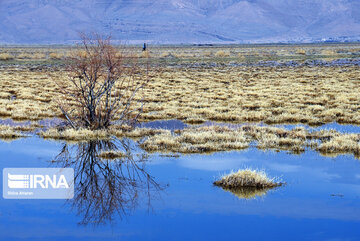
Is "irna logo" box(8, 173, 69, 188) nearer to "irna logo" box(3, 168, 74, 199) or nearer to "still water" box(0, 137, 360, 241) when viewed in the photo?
"irna logo" box(3, 168, 74, 199)

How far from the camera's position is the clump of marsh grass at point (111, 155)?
39.6 feet

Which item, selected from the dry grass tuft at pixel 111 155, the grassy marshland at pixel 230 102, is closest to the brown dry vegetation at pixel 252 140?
the dry grass tuft at pixel 111 155

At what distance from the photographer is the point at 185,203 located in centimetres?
898

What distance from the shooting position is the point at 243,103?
74.1ft

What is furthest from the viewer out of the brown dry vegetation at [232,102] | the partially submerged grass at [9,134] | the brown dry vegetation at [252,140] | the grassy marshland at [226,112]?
the brown dry vegetation at [232,102]

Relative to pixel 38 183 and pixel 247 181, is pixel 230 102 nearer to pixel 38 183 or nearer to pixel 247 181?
pixel 247 181

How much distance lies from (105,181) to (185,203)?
1.82 meters

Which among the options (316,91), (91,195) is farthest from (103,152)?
(316,91)

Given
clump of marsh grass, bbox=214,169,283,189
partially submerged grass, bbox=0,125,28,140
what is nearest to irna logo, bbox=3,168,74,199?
clump of marsh grass, bbox=214,169,283,189

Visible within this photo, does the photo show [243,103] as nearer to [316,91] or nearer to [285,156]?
[316,91]

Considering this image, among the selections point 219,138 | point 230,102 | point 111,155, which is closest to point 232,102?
point 230,102

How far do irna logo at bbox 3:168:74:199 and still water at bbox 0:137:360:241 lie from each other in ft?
0.80

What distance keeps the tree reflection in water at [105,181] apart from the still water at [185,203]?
0.06 feet

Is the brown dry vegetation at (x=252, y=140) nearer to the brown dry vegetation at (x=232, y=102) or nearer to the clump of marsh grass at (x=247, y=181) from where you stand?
the brown dry vegetation at (x=232, y=102)
